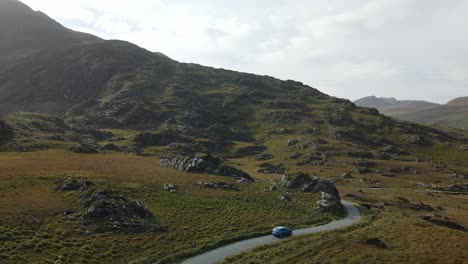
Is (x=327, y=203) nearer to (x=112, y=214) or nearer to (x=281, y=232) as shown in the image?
(x=281, y=232)

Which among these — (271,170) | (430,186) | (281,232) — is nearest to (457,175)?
(430,186)

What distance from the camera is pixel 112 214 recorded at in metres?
64.4

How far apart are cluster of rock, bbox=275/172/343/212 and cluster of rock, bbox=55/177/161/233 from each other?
3777 centimetres

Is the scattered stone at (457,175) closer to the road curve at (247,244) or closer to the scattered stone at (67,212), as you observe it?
the road curve at (247,244)

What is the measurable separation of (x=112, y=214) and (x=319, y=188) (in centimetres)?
5285

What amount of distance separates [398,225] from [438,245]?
13301mm

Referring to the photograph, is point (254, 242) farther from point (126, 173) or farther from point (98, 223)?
point (126, 173)

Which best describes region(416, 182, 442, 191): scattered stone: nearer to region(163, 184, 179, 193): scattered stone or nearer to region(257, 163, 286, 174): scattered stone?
region(257, 163, 286, 174): scattered stone

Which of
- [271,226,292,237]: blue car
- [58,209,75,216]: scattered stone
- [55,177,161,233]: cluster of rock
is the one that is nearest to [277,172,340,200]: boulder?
[271,226,292,237]: blue car

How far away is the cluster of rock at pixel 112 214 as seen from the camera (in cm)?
6138

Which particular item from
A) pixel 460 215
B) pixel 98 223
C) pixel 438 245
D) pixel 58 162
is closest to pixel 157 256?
pixel 98 223

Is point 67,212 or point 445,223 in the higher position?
point 67,212

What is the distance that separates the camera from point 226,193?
295 feet

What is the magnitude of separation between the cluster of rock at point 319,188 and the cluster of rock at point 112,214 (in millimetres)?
37775
